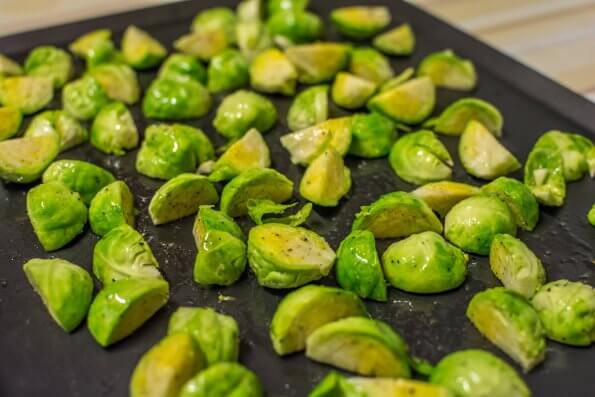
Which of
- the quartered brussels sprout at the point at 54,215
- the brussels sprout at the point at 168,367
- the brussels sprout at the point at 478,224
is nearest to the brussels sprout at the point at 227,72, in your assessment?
the quartered brussels sprout at the point at 54,215

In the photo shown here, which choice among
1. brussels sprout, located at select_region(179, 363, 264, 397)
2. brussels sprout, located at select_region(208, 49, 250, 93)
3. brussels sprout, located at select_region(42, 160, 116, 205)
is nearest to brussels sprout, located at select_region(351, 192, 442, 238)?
brussels sprout, located at select_region(179, 363, 264, 397)

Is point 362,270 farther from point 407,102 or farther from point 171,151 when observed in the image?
point 407,102

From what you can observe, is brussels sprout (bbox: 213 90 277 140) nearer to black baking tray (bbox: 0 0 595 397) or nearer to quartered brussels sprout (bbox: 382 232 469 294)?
black baking tray (bbox: 0 0 595 397)

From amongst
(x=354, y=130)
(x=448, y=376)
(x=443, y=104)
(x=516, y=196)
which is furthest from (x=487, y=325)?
(x=443, y=104)

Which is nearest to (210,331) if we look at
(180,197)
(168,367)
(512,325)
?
(168,367)

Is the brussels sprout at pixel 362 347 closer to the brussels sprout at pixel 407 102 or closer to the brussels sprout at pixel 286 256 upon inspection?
the brussels sprout at pixel 286 256
